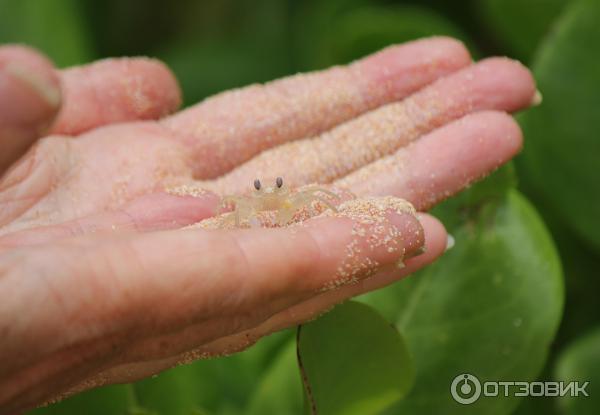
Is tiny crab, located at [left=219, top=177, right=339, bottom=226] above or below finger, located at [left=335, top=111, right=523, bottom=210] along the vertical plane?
below

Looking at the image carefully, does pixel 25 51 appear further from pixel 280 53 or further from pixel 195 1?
pixel 195 1

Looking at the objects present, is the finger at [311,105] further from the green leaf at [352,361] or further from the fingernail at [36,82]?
the fingernail at [36,82]

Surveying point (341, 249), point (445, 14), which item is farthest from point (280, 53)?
point (341, 249)

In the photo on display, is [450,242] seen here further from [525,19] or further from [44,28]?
[44,28]

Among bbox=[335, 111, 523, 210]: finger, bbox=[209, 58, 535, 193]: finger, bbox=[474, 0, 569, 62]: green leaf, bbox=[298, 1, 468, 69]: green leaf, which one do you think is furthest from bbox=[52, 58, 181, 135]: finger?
bbox=[474, 0, 569, 62]: green leaf

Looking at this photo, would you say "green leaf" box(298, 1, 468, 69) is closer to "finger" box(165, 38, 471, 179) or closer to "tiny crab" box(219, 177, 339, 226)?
"finger" box(165, 38, 471, 179)

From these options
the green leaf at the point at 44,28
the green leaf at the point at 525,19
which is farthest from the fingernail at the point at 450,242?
the green leaf at the point at 44,28

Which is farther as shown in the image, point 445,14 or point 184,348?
point 445,14

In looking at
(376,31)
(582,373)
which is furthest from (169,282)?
(376,31)
